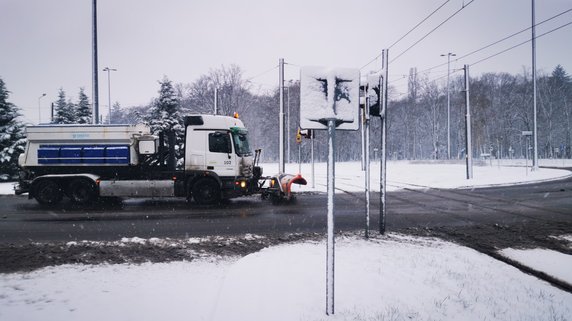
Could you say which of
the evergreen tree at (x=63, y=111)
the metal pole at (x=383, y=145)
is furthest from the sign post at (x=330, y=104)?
the evergreen tree at (x=63, y=111)

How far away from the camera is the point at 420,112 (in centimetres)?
6650

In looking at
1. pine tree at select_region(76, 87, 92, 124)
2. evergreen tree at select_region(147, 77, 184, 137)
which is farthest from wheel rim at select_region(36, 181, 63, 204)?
pine tree at select_region(76, 87, 92, 124)

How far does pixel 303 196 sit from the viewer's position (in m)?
14.9

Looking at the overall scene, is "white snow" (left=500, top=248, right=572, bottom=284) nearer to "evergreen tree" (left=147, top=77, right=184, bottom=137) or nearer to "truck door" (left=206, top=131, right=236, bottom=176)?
"truck door" (left=206, top=131, right=236, bottom=176)

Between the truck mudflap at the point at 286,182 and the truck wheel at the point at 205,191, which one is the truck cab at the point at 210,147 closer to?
the truck wheel at the point at 205,191

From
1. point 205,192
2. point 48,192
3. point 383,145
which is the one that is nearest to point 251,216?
point 205,192

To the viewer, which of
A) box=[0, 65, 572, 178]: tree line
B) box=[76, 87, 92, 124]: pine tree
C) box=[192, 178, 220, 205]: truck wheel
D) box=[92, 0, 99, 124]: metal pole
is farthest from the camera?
box=[0, 65, 572, 178]: tree line

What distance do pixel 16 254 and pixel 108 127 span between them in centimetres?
716

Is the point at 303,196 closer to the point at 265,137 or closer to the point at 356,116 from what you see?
the point at 356,116

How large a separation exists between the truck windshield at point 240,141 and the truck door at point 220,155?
263 millimetres

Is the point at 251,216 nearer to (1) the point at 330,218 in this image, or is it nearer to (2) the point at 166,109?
(1) the point at 330,218

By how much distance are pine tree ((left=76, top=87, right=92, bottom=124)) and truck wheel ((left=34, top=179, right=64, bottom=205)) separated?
3080 cm

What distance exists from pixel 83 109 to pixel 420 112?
189 feet

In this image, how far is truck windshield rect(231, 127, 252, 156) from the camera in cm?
1259
